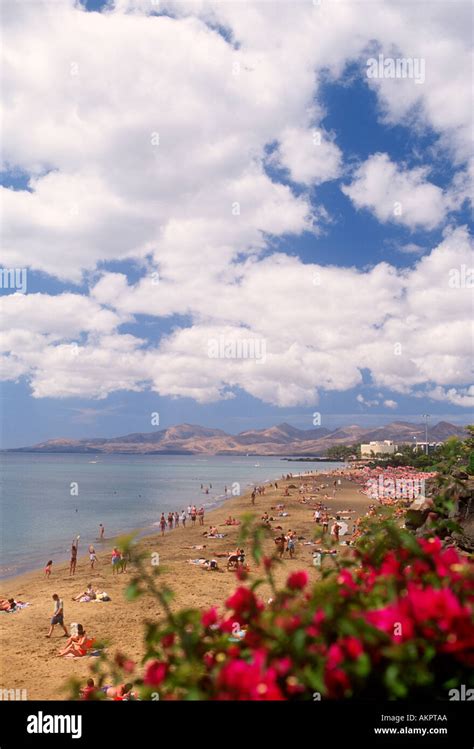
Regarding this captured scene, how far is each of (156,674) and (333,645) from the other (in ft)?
2.02

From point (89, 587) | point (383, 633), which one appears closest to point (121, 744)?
→ point (383, 633)

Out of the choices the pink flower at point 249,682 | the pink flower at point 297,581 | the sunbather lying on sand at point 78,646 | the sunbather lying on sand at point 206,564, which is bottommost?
the sunbather lying on sand at point 206,564

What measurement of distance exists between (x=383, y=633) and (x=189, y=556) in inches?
1010

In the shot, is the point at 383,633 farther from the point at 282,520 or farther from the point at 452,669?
the point at 282,520

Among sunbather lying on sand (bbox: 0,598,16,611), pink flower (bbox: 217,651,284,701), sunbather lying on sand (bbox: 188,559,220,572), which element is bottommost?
sunbather lying on sand (bbox: 188,559,220,572)

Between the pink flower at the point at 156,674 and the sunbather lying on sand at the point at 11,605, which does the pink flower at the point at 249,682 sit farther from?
the sunbather lying on sand at the point at 11,605

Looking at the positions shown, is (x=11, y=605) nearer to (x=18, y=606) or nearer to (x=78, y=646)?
(x=18, y=606)

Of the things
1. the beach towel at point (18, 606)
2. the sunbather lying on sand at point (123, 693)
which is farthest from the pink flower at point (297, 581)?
the beach towel at point (18, 606)

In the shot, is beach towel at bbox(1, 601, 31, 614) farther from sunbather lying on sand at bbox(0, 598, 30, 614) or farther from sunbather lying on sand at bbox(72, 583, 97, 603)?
sunbather lying on sand at bbox(72, 583, 97, 603)

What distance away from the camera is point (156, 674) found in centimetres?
172

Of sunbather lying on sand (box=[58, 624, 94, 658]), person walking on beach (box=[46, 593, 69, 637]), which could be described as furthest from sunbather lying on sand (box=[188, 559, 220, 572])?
sunbather lying on sand (box=[58, 624, 94, 658])

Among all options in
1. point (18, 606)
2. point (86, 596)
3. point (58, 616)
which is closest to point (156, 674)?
point (58, 616)

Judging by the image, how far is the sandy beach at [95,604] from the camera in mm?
11820

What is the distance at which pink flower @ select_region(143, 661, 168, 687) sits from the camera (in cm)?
169
